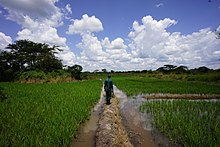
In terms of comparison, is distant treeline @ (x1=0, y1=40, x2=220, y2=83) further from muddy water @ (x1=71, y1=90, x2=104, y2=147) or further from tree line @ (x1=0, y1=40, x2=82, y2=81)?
muddy water @ (x1=71, y1=90, x2=104, y2=147)

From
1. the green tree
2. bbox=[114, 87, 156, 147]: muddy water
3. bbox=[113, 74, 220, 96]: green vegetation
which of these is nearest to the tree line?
the green tree

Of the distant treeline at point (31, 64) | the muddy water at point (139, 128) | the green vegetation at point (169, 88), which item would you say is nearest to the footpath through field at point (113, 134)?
the muddy water at point (139, 128)

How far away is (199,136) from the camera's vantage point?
467cm

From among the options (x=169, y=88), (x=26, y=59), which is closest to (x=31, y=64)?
(x=26, y=59)

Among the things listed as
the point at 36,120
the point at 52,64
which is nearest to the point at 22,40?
the point at 52,64

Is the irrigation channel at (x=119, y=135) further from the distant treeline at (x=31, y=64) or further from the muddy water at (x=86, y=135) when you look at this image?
the distant treeline at (x=31, y=64)

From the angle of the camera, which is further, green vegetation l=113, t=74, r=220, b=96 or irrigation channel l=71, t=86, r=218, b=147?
green vegetation l=113, t=74, r=220, b=96

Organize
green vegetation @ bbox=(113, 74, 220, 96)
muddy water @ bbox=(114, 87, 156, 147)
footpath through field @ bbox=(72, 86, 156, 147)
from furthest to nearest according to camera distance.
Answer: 1. green vegetation @ bbox=(113, 74, 220, 96)
2. muddy water @ bbox=(114, 87, 156, 147)
3. footpath through field @ bbox=(72, 86, 156, 147)

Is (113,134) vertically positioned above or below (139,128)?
above

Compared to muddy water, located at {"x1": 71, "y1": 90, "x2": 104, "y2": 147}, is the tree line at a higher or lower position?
higher

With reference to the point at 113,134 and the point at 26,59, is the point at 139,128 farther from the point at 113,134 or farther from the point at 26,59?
the point at 26,59

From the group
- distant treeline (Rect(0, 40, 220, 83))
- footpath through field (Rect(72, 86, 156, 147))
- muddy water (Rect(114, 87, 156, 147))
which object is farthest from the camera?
distant treeline (Rect(0, 40, 220, 83))

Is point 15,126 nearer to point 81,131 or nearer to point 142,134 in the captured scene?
point 81,131

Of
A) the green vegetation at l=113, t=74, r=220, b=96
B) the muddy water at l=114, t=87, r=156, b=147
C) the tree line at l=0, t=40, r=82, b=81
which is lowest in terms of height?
the muddy water at l=114, t=87, r=156, b=147
